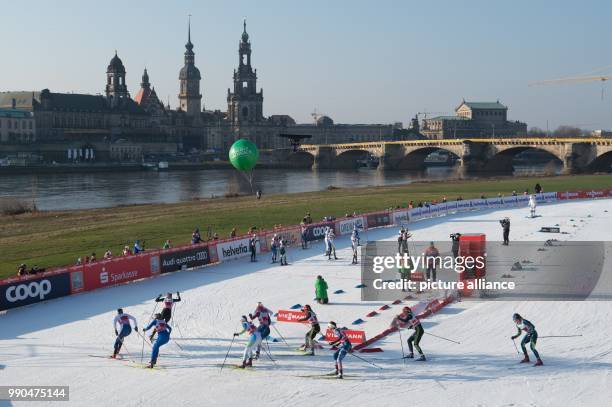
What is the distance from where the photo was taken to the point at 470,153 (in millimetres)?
112125

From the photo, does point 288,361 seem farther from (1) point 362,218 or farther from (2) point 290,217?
(2) point 290,217

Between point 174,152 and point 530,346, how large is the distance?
154 meters

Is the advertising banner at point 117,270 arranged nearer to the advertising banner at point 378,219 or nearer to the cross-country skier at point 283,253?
the cross-country skier at point 283,253

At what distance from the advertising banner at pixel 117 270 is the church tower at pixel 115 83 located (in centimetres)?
15911

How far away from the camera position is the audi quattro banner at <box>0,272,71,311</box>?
67.9ft

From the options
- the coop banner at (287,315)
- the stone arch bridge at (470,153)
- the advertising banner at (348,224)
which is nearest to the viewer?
the coop banner at (287,315)

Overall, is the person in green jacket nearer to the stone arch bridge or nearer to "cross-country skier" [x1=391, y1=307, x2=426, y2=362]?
"cross-country skier" [x1=391, y1=307, x2=426, y2=362]

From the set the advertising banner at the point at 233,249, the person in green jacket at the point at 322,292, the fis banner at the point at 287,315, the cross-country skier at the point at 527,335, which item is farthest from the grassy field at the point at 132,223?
the cross-country skier at the point at 527,335

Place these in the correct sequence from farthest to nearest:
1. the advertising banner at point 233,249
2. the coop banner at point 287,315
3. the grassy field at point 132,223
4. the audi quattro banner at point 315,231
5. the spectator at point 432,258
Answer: the audi quattro banner at point 315,231 → the grassy field at point 132,223 → the advertising banner at point 233,249 → the spectator at point 432,258 → the coop banner at point 287,315

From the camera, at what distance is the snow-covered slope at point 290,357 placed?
45.8 feet

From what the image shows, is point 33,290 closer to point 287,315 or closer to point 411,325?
point 287,315

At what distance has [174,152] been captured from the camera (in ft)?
540

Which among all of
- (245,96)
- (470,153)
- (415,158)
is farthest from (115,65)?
(470,153)

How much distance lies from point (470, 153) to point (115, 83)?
101 meters
